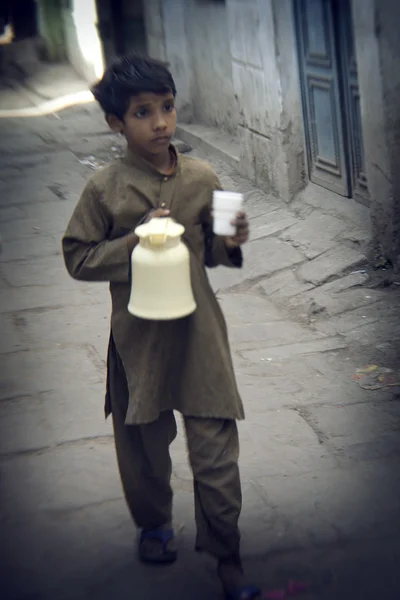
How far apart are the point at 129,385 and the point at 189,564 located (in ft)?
2.18

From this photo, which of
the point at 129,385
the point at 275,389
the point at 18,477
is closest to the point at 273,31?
the point at 275,389

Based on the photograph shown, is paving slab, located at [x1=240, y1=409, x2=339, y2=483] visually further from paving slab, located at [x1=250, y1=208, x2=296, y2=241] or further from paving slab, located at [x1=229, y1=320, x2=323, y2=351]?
paving slab, located at [x1=250, y1=208, x2=296, y2=241]

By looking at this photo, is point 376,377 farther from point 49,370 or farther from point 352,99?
point 352,99

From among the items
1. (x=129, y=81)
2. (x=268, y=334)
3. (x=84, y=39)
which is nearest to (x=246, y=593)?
(x=129, y=81)

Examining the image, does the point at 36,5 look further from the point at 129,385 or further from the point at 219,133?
the point at 129,385

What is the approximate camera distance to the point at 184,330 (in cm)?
289

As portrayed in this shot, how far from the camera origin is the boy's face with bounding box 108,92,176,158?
2.76 meters

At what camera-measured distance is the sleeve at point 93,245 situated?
280 centimetres

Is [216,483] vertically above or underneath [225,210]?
underneath

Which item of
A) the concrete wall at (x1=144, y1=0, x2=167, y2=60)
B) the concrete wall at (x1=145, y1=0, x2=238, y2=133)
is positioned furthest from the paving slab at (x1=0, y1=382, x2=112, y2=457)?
the concrete wall at (x1=144, y1=0, x2=167, y2=60)

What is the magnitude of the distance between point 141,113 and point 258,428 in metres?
1.85

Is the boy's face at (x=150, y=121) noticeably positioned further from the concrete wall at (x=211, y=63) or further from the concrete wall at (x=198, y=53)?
the concrete wall at (x=198, y=53)

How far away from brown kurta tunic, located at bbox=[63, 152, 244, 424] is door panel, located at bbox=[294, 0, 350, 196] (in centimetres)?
403

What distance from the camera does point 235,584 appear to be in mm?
2861
